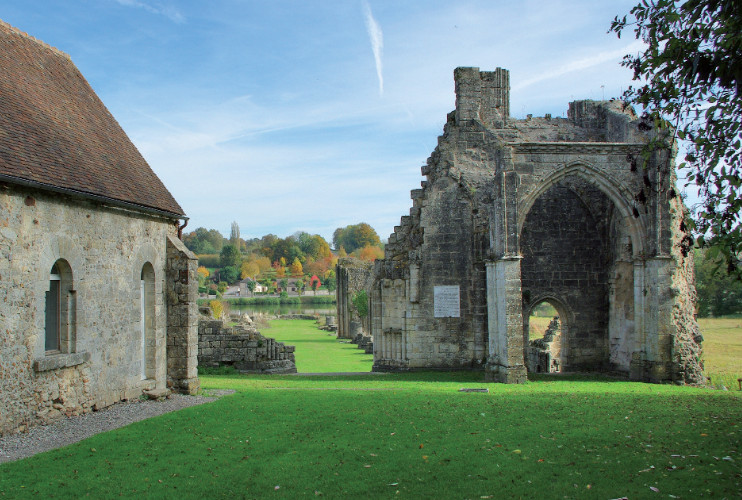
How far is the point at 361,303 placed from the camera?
117 ft

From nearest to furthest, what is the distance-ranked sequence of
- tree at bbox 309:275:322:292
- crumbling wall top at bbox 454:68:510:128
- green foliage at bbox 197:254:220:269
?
crumbling wall top at bbox 454:68:510:128
tree at bbox 309:275:322:292
green foliage at bbox 197:254:220:269

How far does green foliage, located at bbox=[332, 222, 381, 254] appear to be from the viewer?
163625 millimetres

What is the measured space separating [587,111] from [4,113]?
54.3ft

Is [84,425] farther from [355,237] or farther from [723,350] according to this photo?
[355,237]

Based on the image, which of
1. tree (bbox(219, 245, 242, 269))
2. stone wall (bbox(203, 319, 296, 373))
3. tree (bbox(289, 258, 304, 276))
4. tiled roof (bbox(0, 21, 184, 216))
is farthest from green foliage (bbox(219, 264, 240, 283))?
tiled roof (bbox(0, 21, 184, 216))

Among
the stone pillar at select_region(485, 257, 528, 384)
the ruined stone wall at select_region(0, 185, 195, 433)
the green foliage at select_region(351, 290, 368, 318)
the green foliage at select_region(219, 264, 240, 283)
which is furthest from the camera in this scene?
the green foliage at select_region(219, 264, 240, 283)

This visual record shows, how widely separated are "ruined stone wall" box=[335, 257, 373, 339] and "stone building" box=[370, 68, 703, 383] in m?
16.2

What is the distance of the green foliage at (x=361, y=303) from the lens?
3528 cm

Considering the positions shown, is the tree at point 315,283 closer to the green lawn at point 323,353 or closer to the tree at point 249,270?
the tree at point 249,270

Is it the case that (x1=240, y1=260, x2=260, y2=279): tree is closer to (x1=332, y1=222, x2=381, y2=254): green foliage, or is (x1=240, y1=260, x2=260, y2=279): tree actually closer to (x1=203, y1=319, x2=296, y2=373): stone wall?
(x1=332, y1=222, x2=381, y2=254): green foliage

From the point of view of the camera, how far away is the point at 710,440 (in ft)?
27.1

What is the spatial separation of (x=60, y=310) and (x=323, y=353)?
57.4ft

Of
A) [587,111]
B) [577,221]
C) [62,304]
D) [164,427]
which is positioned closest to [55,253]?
[62,304]

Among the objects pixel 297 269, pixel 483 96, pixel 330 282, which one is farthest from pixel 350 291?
pixel 297 269
